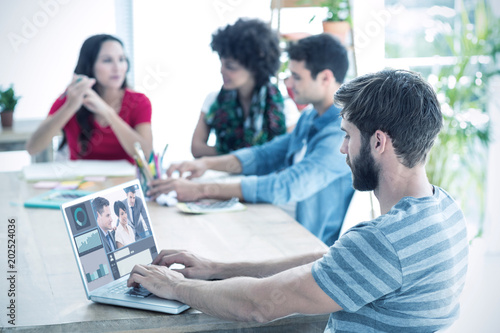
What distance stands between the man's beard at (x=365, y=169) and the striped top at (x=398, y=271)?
92 mm

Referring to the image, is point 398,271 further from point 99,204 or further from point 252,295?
point 99,204

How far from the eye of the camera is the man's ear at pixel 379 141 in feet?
3.67

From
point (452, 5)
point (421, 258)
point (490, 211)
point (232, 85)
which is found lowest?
point (490, 211)

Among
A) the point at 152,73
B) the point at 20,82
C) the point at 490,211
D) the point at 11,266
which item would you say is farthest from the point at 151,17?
the point at 11,266

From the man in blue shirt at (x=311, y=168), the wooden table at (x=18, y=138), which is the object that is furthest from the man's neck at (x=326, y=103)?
the wooden table at (x=18, y=138)

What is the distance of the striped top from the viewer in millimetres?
1015

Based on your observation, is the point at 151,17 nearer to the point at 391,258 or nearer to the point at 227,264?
the point at 227,264

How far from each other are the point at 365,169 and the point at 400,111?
139 mm

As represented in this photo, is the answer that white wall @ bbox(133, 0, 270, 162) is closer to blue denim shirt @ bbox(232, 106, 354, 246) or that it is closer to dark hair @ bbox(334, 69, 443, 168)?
blue denim shirt @ bbox(232, 106, 354, 246)

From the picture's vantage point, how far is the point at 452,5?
11.4 feet

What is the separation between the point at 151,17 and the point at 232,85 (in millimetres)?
1699

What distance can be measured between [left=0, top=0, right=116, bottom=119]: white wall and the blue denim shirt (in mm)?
2452

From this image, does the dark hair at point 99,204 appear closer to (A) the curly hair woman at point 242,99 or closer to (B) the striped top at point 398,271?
(B) the striped top at point 398,271

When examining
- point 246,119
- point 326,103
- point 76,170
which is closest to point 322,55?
point 326,103
